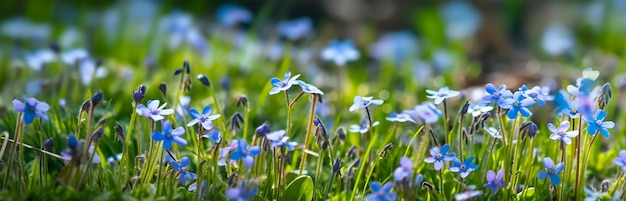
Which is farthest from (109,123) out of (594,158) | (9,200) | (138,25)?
(138,25)

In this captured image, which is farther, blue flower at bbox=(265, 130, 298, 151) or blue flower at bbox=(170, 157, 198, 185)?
blue flower at bbox=(170, 157, 198, 185)

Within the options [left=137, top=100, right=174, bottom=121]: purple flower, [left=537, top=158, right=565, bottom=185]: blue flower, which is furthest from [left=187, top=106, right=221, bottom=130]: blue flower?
[left=537, top=158, right=565, bottom=185]: blue flower

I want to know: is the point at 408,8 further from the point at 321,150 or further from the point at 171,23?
the point at 321,150

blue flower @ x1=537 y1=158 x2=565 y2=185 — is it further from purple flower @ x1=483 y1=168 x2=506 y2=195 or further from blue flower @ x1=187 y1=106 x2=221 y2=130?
blue flower @ x1=187 y1=106 x2=221 y2=130

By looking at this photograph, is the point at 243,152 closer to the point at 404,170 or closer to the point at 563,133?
the point at 404,170

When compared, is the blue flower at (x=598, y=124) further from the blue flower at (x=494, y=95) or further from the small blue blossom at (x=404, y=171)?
the small blue blossom at (x=404, y=171)
